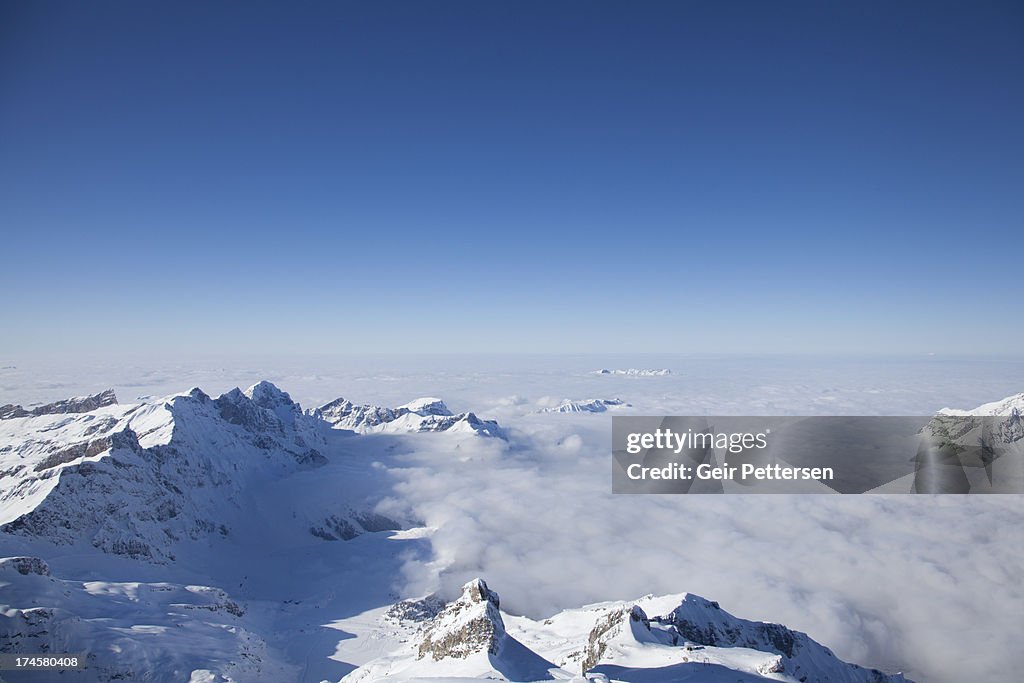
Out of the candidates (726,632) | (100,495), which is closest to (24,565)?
(100,495)

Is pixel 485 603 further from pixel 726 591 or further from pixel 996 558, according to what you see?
pixel 996 558

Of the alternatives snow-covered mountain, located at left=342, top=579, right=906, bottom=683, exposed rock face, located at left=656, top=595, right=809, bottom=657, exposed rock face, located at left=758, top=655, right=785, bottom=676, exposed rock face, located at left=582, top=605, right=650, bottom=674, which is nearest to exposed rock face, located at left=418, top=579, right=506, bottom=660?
snow-covered mountain, located at left=342, top=579, right=906, bottom=683

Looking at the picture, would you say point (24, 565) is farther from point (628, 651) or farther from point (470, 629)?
point (628, 651)

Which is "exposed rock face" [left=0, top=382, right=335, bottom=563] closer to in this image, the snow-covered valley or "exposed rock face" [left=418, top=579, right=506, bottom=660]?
the snow-covered valley

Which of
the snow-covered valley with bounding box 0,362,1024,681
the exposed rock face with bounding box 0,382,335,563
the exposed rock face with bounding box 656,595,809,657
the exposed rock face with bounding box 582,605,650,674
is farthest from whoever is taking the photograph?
the exposed rock face with bounding box 0,382,335,563

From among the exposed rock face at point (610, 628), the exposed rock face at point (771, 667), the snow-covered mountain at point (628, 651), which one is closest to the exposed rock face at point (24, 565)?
the snow-covered mountain at point (628, 651)

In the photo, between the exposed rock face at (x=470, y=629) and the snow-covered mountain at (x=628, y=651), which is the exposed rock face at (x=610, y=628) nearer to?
the snow-covered mountain at (x=628, y=651)
